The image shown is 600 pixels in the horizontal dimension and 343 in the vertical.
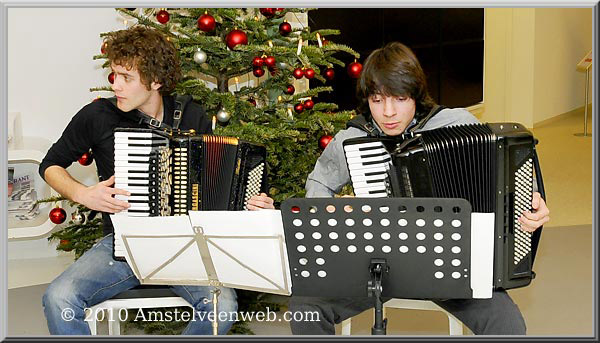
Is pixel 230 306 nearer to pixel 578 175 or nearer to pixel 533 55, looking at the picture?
pixel 578 175

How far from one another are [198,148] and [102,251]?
504 millimetres

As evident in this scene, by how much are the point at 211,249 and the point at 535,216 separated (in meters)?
0.91

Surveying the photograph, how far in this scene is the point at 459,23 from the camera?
7.67 metres

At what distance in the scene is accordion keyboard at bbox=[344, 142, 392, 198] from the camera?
2.50 m

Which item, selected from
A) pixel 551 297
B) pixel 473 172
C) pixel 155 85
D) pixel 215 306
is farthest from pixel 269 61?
pixel 551 297

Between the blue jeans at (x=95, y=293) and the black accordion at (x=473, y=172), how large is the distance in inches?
27.2

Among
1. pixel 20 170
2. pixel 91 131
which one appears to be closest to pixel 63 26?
pixel 20 170

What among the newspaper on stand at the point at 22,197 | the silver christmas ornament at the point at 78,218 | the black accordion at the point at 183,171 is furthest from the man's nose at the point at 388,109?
the newspaper on stand at the point at 22,197

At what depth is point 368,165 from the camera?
98.5 inches

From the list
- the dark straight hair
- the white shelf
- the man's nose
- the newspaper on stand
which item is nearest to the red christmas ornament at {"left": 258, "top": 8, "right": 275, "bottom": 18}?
the dark straight hair

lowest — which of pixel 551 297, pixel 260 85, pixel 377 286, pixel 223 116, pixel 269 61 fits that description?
pixel 551 297

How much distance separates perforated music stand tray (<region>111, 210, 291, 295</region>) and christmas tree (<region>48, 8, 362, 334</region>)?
102 centimetres

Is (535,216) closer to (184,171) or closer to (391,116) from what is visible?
(391,116)

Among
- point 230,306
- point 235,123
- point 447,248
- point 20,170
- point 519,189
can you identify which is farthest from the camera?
point 20,170
